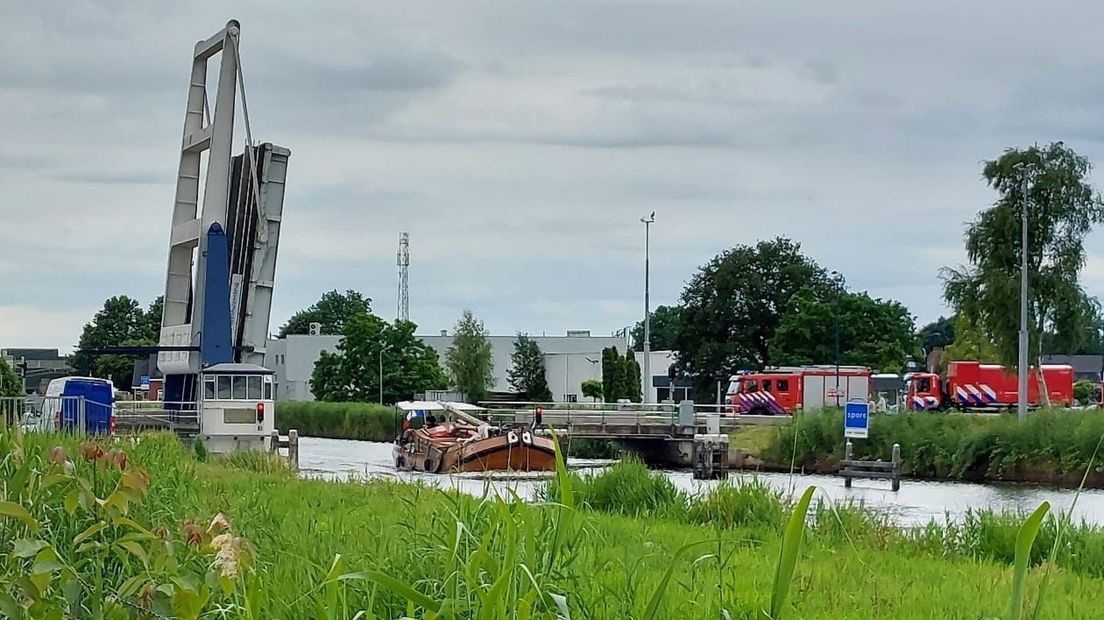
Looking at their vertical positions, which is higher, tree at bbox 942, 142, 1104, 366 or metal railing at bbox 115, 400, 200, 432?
tree at bbox 942, 142, 1104, 366

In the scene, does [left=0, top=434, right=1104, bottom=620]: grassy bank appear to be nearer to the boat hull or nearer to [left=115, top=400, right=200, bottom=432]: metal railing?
[left=115, top=400, right=200, bottom=432]: metal railing

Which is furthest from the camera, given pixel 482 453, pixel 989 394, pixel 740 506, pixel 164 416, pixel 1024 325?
pixel 989 394

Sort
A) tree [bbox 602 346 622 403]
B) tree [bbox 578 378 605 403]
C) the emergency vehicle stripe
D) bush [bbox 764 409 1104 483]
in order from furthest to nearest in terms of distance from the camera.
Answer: tree [bbox 578 378 605 403] → tree [bbox 602 346 622 403] → the emergency vehicle stripe → bush [bbox 764 409 1104 483]

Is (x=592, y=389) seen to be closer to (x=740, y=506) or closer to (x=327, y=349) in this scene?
(x=327, y=349)

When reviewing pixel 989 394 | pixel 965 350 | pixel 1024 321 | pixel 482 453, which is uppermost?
pixel 965 350

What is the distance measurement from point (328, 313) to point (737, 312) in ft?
203

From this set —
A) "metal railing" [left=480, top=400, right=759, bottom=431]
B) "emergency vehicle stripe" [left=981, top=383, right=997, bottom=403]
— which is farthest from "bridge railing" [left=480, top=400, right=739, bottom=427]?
"emergency vehicle stripe" [left=981, top=383, right=997, bottom=403]

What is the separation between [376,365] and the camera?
64.4 m

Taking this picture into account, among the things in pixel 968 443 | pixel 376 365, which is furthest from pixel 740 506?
pixel 376 365

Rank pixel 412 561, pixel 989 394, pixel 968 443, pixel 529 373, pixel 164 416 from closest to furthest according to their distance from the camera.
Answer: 1. pixel 412 561
2. pixel 164 416
3. pixel 968 443
4. pixel 989 394
5. pixel 529 373

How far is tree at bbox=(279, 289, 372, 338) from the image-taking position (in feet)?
→ 392

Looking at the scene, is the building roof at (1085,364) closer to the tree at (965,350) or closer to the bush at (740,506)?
the tree at (965,350)

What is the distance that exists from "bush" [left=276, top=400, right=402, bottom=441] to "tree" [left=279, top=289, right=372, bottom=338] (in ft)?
189

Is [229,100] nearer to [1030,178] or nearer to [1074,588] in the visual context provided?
[1030,178]
